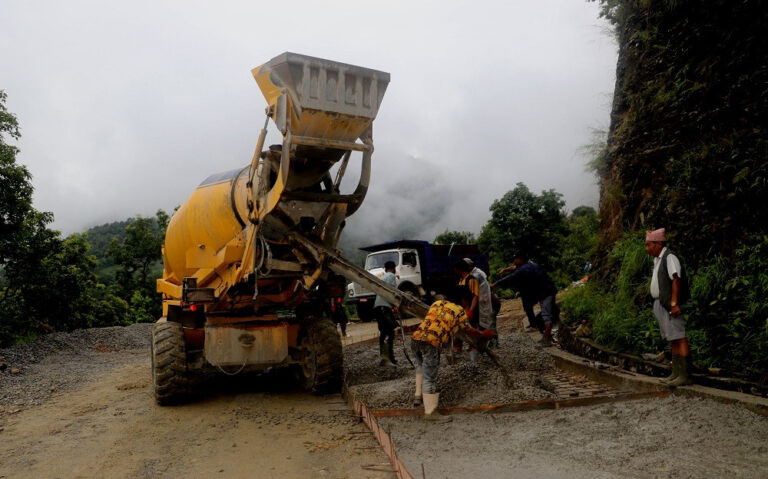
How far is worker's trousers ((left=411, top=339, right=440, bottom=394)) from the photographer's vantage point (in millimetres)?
5102

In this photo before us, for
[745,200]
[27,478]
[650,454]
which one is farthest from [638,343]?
[27,478]

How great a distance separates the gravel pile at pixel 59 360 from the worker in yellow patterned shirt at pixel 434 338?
5.70m

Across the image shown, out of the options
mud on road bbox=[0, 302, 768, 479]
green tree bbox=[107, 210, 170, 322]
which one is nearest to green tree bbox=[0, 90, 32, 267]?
mud on road bbox=[0, 302, 768, 479]

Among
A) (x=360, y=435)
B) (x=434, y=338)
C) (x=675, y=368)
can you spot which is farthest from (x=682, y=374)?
(x=360, y=435)

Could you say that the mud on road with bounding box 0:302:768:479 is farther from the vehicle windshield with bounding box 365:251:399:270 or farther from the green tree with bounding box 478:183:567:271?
the green tree with bounding box 478:183:567:271

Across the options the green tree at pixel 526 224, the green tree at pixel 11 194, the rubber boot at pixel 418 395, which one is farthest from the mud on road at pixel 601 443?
the green tree at pixel 526 224

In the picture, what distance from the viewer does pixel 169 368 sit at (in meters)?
6.27

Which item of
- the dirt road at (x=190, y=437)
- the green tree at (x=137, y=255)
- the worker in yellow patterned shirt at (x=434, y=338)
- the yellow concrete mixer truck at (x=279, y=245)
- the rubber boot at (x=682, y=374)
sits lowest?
the dirt road at (x=190, y=437)

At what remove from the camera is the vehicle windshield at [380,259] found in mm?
18125

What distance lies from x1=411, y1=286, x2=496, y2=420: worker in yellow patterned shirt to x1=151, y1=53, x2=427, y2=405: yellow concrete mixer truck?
404 mm

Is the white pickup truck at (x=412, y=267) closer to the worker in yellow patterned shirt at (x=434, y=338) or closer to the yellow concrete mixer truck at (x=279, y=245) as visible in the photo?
the yellow concrete mixer truck at (x=279, y=245)

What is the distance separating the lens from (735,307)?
15.6ft

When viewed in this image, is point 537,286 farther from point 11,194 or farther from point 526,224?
point 526,224

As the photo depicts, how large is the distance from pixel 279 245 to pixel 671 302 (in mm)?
4130
